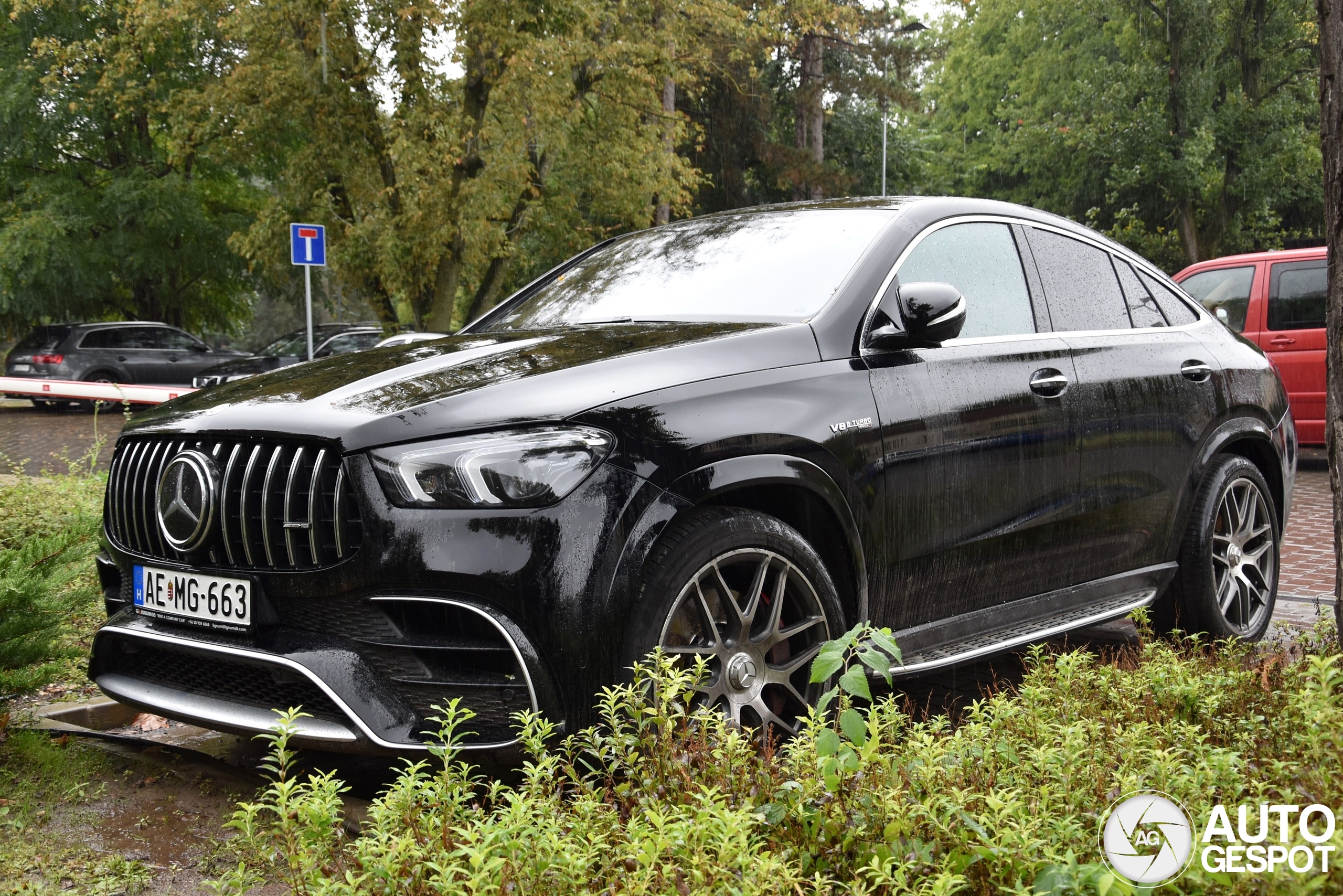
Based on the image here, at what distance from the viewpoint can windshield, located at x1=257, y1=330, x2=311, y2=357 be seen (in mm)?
23016

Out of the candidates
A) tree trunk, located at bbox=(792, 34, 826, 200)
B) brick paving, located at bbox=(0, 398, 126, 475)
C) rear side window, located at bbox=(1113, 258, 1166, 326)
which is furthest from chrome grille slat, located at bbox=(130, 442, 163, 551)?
tree trunk, located at bbox=(792, 34, 826, 200)

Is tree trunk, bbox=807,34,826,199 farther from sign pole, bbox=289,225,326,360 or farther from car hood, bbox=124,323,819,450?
car hood, bbox=124,323,819,450

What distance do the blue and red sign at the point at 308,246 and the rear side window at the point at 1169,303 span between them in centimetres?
1079

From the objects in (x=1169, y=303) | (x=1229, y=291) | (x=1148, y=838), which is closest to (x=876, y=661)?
(x=1148, y=838)

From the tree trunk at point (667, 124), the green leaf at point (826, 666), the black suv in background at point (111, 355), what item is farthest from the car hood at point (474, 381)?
the black suv in background at point (111, 355)

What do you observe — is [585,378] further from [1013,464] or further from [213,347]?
[213,347]

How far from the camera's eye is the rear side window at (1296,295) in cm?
1213

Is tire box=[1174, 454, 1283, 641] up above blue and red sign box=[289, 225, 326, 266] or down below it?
below

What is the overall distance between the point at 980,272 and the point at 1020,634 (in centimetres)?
129

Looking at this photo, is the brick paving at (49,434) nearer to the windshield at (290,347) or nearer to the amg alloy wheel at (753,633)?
the windshield at (290,347)

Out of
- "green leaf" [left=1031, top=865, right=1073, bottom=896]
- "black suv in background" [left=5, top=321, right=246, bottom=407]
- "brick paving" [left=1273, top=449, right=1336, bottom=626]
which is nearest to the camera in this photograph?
"green leaf" [left=1031, top=865, right=1073, bottom=896]

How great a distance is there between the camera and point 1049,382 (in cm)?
446

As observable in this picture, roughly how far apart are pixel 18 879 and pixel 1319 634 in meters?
3.83

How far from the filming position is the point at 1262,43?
27219 mm
